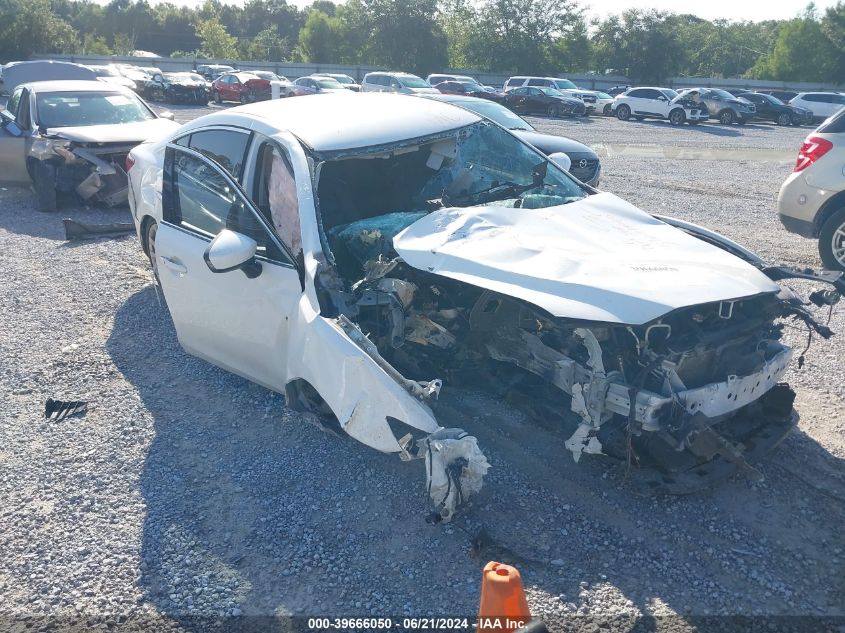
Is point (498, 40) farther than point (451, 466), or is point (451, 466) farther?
point (498, 40)

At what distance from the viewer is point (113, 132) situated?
973 centimetres

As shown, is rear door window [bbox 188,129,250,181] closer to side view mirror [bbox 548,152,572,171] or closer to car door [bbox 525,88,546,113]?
side view mirror [bbox 548,152,572,171]

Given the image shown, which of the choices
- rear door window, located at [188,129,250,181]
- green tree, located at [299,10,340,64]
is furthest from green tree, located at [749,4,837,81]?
rear door window, located at [188,129,250,181]

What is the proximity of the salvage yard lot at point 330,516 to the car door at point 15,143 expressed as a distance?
6.25 m

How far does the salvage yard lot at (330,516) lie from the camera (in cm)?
297

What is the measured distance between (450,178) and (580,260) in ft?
4.88

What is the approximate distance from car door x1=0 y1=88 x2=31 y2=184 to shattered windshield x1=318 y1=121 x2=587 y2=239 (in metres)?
7.56

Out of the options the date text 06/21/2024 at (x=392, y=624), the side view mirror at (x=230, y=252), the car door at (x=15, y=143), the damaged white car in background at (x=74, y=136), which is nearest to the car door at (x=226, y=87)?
the damaged white car in background at (x=74, y=136)

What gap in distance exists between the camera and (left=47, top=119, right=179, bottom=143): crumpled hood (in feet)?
31.1

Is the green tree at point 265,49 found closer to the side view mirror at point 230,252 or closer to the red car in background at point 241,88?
the red car in background at point 241,88

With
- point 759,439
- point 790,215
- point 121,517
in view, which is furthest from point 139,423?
point 790,215

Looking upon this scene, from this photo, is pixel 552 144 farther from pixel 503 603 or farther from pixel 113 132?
pixel 503 603

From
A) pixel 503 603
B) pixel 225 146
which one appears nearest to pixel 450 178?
pixel 225 146

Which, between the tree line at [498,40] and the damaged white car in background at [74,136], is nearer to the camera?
the damaged white car in background at [74,136]
